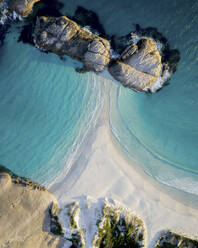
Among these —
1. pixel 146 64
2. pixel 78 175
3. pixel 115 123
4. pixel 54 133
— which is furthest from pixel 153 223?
pixel 146 64

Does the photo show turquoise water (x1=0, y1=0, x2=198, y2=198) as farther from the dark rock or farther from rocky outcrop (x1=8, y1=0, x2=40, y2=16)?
rocky outcrop (x1=8, y1=0, x2=40, y2=16)

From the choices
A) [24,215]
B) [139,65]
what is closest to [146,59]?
[139,65]

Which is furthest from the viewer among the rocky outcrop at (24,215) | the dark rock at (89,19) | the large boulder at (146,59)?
the dark rock at (89,19)

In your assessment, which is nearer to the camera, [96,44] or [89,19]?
[96,44]

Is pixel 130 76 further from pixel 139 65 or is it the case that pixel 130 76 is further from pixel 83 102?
pixel 83 102

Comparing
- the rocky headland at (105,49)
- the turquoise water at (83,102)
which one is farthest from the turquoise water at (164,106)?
the rocky headland at (105,49)

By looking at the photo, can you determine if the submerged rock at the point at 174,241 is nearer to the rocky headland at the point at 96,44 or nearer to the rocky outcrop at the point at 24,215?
the rocky outcrop at the point at 24,215

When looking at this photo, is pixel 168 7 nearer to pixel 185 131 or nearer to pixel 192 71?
pixel 192 71
